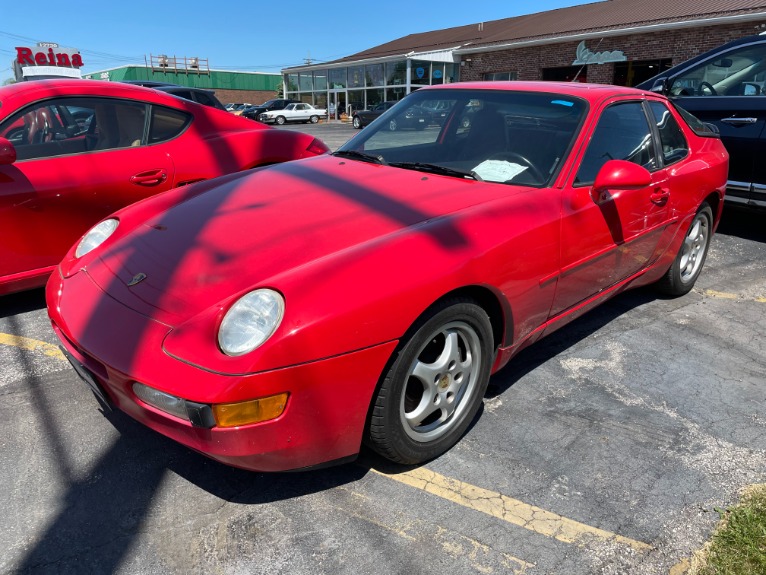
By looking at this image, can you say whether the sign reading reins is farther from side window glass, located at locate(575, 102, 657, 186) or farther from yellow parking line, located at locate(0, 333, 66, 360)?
side window glass, located at locate(575, 102, 657, 186)

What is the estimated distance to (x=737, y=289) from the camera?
14.8 feet

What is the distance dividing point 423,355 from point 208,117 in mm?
3149

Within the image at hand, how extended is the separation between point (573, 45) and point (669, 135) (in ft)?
69.9

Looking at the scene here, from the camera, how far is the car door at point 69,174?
3.45 meters

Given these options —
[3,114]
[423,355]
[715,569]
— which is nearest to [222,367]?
[423,355]

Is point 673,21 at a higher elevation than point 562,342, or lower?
higher

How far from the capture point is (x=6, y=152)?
3.26 metres

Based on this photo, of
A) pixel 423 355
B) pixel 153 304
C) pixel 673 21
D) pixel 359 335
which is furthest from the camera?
pixel 673 21

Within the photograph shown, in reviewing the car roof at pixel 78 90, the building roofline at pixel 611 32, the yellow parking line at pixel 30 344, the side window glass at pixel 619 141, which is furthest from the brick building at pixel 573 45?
the yellow parking line at pixel 30 344

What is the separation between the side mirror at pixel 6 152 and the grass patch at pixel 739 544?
12.8 ft

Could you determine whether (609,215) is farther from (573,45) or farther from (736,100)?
(573,45)

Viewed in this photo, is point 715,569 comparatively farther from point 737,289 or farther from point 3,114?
point 3,114

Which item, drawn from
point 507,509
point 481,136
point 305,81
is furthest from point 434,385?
point 305,81

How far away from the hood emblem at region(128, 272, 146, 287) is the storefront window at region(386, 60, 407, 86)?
105 ft
